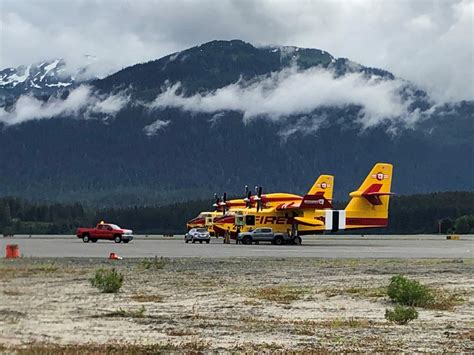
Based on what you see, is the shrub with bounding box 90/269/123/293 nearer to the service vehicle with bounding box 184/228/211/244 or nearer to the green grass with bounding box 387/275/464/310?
the green grass with bounding box 387/275/464/310

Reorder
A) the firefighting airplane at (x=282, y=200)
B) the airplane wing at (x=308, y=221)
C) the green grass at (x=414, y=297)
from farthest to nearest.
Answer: the airplane wing at (x=308, y=221) < the firefighting airplane at (x=282, y=200) < the green grass at (x=414, y=297)

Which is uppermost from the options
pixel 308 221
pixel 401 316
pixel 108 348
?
pixel 308 221

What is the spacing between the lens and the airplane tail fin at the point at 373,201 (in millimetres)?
78438

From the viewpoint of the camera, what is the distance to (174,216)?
18362 centimetres

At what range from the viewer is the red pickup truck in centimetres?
7525

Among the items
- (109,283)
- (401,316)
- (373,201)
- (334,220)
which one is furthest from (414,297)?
(373,201)

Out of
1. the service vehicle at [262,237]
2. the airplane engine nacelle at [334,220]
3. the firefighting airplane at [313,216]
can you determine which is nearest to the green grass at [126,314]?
the firefighting airplane at [313,216]

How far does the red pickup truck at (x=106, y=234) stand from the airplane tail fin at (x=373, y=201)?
1949 cm

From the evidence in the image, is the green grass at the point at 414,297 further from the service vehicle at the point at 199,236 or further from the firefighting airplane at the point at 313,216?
the service vehicle at the point at 199,236

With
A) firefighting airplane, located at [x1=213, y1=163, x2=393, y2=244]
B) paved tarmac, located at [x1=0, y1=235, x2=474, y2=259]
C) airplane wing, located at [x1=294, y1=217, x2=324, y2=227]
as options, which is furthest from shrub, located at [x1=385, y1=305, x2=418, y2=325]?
airplane wing, located at [x1=294, y1=217, x2=324, y2=227]

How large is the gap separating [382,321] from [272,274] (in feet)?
41.0

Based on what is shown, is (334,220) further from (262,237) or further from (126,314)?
(126,314)

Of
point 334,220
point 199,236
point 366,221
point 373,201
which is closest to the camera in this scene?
point 334,220

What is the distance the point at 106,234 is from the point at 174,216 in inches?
4242
